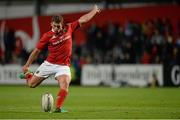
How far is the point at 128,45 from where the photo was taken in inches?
1346

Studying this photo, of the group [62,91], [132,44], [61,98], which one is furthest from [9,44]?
[61,98]

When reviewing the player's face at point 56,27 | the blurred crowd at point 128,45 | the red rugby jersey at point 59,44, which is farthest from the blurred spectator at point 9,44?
the player's face at point 56,27

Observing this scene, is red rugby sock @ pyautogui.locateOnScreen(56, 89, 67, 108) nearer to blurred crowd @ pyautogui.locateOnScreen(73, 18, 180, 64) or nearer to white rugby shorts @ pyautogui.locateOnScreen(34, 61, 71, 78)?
white rugby shorts @ pyautogui.locateOnScreen(34, 61, 71, 78)

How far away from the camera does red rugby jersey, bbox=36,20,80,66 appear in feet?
52.4

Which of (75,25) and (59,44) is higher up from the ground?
(75,25)

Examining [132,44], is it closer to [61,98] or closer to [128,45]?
[128,45]

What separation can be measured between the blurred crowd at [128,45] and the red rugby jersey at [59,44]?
17.5 metres

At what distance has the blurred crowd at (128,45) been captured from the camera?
111 ft

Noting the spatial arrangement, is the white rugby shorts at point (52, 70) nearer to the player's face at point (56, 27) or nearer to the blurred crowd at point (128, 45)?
the player's face at point (56, 27)

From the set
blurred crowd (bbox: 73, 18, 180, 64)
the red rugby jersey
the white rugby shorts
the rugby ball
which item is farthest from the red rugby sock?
blurred crowd (bbox: 73, 18, 180, 64)

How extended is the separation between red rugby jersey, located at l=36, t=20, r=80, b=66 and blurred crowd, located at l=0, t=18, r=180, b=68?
17525 mm

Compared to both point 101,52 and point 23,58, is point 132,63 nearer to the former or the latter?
point 101,52

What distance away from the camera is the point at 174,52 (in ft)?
109

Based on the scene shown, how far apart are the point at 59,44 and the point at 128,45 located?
18.4 metres
